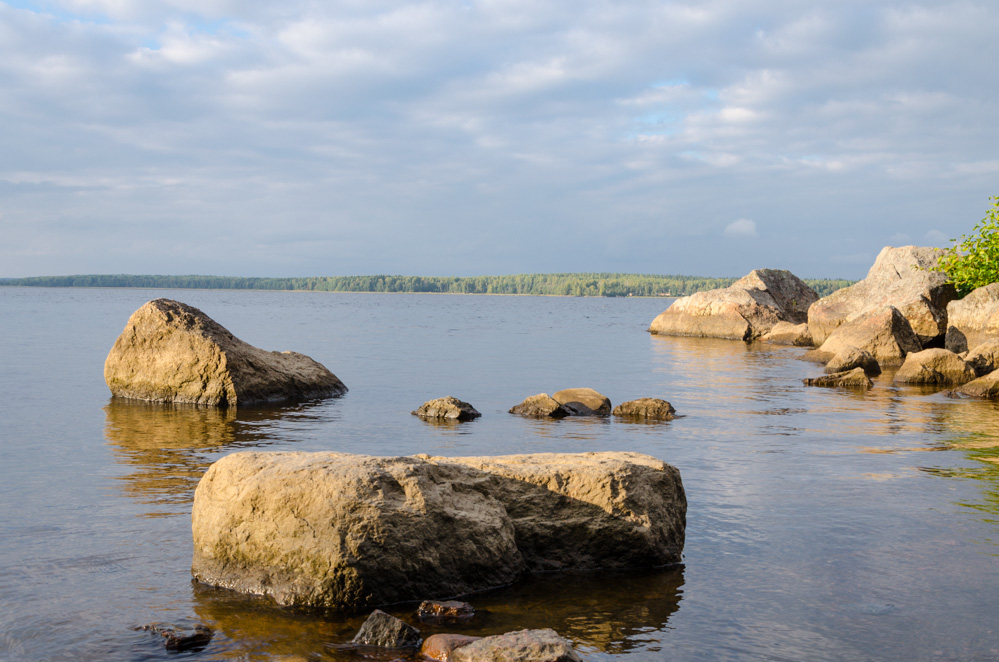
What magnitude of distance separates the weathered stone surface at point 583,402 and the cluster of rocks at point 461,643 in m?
12.5

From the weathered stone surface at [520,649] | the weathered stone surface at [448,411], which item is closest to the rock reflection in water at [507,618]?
the weathered stone surface at [520,649]

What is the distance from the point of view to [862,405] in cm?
2097

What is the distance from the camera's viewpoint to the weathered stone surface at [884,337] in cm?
3086

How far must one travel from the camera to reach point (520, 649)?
589cm

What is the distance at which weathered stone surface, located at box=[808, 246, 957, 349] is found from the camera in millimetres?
33594

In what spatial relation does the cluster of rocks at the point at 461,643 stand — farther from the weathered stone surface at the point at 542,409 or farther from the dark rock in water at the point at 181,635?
the weathered stone surface at the point at 542,409

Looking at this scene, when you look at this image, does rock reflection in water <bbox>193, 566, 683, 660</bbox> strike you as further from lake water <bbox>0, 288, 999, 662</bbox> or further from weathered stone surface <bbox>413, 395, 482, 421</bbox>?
weathered stone surface <bbox>413, 395, 482, 421</bbox>

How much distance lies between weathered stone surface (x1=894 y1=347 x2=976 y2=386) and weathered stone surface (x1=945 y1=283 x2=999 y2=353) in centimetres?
440

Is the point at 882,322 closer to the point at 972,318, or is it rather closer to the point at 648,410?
the point at 972,318

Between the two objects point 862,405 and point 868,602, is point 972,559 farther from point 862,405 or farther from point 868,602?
point 862,405

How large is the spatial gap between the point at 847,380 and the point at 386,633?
21.6 meters

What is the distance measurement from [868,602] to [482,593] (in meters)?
3.46

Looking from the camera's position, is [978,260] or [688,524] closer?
[688,524]

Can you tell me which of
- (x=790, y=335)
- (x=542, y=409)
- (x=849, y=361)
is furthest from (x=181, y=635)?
(x=790, y=335)
